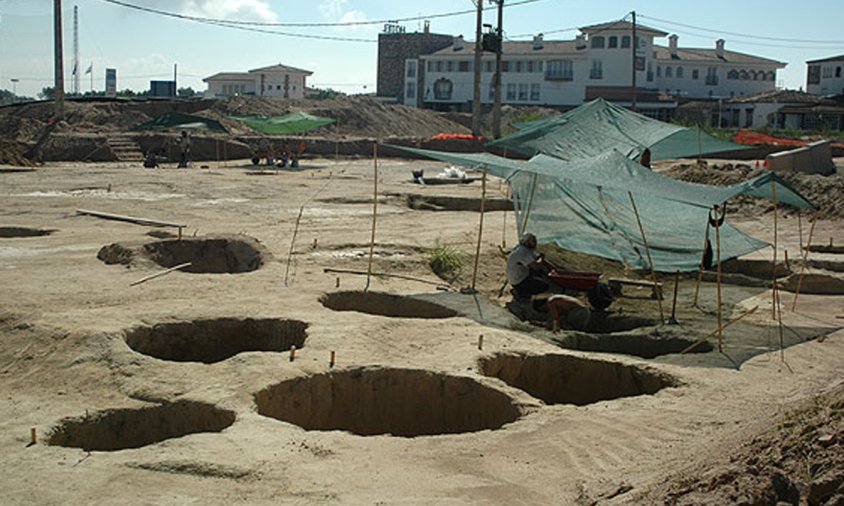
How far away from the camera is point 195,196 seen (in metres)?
25.4

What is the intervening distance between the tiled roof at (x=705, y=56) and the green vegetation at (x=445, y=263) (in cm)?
6094

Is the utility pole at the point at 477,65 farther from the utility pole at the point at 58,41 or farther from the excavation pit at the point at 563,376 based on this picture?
the excavation pit at the point at 563,376

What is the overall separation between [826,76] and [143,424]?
7204cm

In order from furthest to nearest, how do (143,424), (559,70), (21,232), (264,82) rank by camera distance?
(264,82) → (559,70) → (21,232) → (143,424)

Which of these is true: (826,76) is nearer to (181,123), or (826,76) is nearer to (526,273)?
(181,123)

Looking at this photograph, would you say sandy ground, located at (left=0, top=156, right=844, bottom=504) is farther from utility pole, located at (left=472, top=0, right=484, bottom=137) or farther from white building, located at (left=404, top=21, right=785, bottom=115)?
white building, located at (left=404, top=21, right=785, bottom=115)

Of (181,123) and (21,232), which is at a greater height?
(181,123)

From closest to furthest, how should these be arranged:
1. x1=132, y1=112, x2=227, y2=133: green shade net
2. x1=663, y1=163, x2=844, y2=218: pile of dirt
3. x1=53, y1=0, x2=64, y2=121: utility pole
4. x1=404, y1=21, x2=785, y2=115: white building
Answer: x1=663, y1=163, x2=844, y2=218: pile of dirt
x1=132, y1=112, x2=227, y2=133: green shade net
x1=53, y1=0, x2=64, y2=121: utility pole
x1=404, y1=21, x2=785, y2=115: white building

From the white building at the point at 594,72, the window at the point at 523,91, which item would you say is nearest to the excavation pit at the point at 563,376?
the white building at the point at 594,72

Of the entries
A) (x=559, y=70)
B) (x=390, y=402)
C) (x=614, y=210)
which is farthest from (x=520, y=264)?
(x=559, y=70)

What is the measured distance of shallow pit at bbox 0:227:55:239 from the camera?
18688 millimetres

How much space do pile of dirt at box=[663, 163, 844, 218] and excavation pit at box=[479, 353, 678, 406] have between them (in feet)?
46.4

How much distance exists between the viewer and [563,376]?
36.8 ft

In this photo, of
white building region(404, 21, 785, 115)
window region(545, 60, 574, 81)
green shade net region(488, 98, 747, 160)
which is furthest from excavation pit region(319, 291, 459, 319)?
window region(545, 60, 574, 81)
